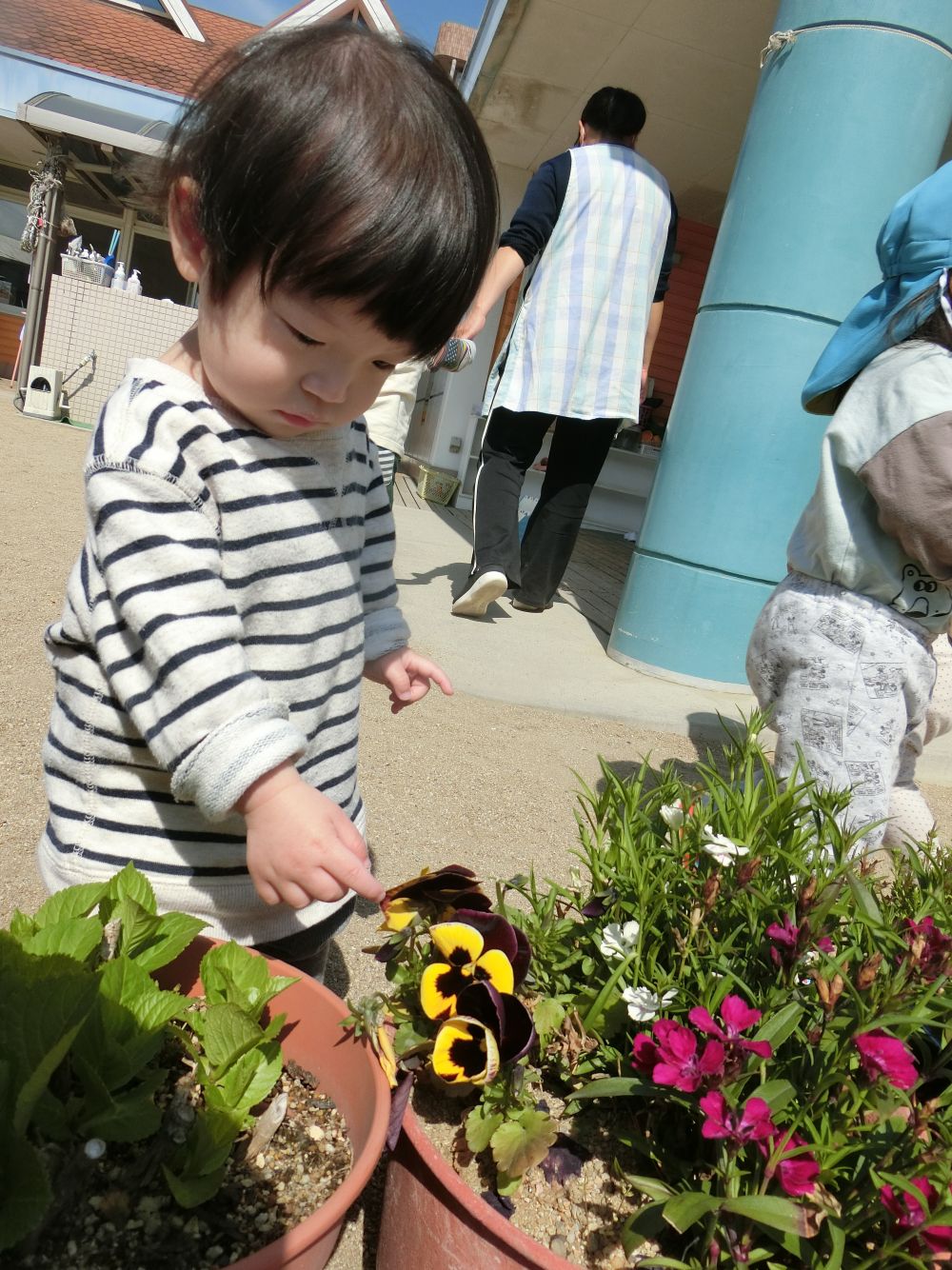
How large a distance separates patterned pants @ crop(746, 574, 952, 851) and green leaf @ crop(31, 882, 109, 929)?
5.18 feet

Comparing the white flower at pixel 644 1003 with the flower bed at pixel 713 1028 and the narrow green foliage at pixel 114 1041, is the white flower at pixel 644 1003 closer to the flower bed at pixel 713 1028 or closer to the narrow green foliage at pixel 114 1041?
the flower bed at pixel 713 1028

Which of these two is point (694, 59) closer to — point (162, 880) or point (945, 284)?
point (945, 284)

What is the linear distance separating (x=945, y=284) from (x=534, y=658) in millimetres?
2395

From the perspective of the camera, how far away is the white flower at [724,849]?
3.96 ft

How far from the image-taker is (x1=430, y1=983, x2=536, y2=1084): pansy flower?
110 cm

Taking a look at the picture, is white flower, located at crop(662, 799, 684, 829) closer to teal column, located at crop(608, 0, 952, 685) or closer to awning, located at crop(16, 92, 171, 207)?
teal column, located at crop(608, 0, 952, 685)

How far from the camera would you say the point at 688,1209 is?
0.96m

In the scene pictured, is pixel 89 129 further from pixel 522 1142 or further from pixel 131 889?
pixel 522 1142

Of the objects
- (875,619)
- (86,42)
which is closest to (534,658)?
(875,619)

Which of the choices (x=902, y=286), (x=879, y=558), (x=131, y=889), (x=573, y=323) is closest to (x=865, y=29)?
(x=573, y=323)

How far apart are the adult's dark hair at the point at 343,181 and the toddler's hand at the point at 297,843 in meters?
0.56

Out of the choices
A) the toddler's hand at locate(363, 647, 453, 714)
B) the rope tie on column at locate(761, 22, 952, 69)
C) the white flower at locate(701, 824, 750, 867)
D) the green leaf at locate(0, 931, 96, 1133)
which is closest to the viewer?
the green leaf at locate(0, 931, 96, 1133)

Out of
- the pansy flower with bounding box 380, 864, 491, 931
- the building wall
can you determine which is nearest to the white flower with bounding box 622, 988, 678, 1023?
the pansy flower with bounding box 380, 864, 491, 931

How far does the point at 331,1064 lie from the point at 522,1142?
0.25 m
